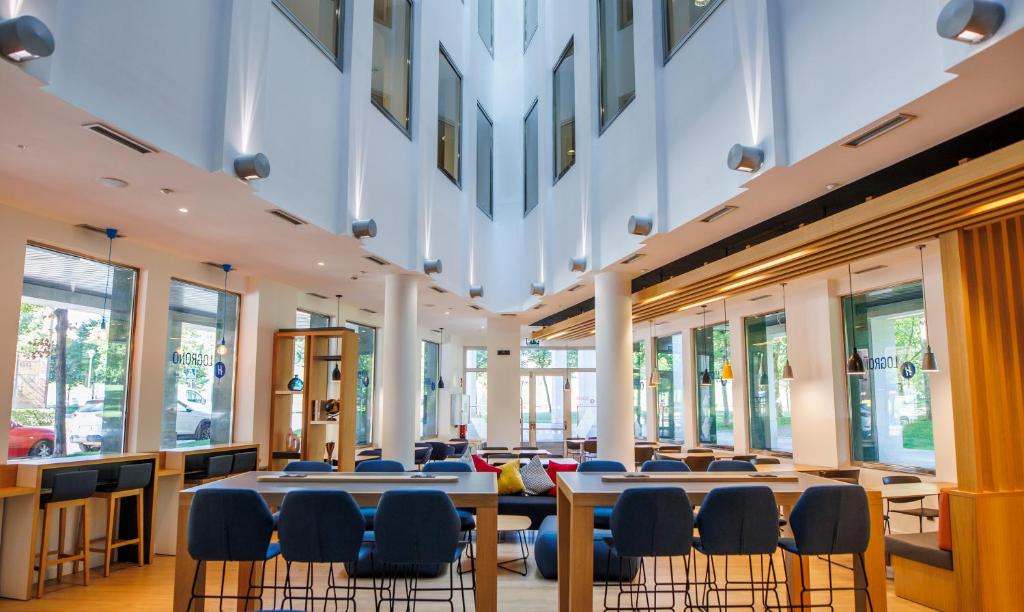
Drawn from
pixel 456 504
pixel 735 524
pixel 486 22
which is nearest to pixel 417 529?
pixel 456 504

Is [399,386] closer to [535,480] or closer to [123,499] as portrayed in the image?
[535,480]

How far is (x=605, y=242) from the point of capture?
28.0 ft

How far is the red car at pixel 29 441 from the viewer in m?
6.12

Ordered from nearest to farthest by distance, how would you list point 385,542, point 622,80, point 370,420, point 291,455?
point 385,542 → point 622,80 → point 291,455 → point 370,420

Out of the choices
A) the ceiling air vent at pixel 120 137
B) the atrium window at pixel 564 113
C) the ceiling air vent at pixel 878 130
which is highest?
the atrium window at pixel 564 113

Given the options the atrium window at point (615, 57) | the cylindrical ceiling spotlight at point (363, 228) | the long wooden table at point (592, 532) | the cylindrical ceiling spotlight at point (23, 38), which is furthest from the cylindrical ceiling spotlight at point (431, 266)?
the cylindrical ceiling spotlight at point (23, 38)

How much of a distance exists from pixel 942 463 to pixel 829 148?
5.38 meters

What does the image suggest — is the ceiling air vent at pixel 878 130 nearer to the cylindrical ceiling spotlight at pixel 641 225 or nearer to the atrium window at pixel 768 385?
the cylindrical ceiling spotlight at pixel 641 225

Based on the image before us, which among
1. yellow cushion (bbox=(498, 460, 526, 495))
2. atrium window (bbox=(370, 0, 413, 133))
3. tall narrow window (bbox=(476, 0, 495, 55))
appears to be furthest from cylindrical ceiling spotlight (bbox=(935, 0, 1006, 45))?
tall narrow window (bbox=(476, 0, 495, 55))

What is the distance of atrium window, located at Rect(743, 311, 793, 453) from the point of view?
37.0 ft

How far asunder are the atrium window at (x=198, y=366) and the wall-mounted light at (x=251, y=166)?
145 inches

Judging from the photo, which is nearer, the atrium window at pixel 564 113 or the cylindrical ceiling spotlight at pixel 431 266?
the cylindrical ceiling spotlight at pixel 431 266

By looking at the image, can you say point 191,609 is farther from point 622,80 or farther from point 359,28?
point 622,80

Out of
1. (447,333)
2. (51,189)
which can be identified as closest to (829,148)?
(51,189)
